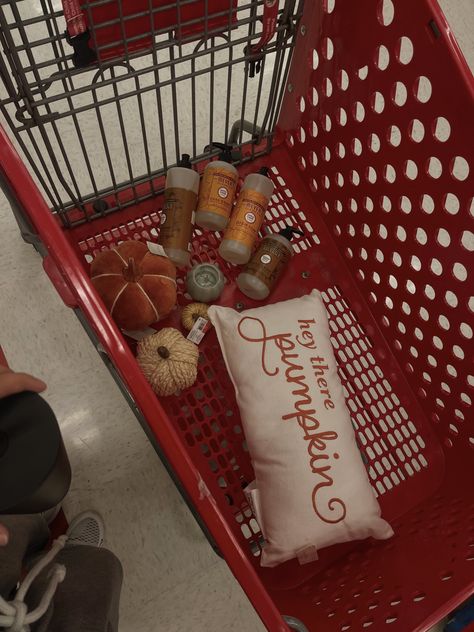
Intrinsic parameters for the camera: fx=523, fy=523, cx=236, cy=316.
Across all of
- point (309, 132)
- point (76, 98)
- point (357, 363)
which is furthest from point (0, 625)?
point (76, 98)

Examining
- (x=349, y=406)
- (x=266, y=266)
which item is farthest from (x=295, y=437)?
(x=266, y=266)

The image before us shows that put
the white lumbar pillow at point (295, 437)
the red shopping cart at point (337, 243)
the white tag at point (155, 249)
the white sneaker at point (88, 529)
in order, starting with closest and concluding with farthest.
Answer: the red shopping cart at point (337, 243), the white lumbar pillow at point (295, 437), the white tag at point (155, 249), the white sneaker at point (88, 529)

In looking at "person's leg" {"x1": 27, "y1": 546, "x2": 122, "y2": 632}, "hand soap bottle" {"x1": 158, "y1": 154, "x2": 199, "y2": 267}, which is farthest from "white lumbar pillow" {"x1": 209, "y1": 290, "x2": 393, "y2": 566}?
"person's leg" {"x1": 27, "y1": 546, "x2": 122, "y2": 632}

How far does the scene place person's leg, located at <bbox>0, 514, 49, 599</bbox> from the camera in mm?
774

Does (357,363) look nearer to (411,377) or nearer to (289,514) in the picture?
(411,377)

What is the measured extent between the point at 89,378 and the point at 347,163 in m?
0.77

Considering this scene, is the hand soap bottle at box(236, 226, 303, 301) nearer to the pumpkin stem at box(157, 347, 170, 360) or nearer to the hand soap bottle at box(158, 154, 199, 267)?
the hand soap bottle at box(158, 154, 199, 267)

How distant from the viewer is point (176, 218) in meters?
1.02

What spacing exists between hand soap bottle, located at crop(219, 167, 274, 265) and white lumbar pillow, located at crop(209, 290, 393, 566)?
5.8 inches

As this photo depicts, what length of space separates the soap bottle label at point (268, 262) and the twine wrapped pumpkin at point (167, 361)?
208mm

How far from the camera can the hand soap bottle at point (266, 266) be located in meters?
1.06

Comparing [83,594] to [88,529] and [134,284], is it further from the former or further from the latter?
[134,284]

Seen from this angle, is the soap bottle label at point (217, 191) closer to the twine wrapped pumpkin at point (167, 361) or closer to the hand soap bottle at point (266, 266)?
the hand soap bottle at point (266, 266)

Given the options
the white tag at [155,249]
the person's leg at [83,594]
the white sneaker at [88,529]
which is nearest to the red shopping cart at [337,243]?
the white tag at [155,249]
